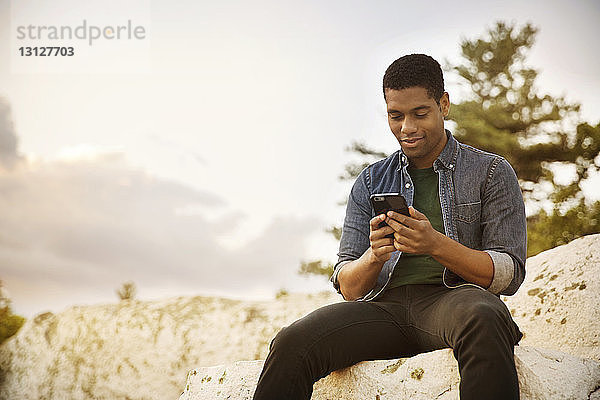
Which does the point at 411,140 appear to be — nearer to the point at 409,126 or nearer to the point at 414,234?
the point at 409,126

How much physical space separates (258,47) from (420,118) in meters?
4.43

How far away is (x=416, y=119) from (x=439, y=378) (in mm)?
822

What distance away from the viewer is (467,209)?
1.93m

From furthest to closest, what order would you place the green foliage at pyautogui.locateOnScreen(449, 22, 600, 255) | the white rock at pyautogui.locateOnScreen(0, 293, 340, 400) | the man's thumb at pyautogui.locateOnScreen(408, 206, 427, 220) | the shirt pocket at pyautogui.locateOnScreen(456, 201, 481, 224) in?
1. the green foliage at pyautogui.locateOnScreen(449, 22, 600, 255)
2. the white rock at pyautogui.locateOnScreen(0, 293, 340, 400)
3. the shirt pocket at pyautogui.locateOnScreen(456, 201, 481, 224)
4. the man's thumb at pyautogui.locateOnScreen(408, 206, 427, 220)

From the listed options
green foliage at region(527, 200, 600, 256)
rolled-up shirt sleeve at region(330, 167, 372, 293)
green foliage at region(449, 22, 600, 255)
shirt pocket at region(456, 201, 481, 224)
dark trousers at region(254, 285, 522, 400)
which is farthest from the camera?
green foliage at region(449, 22, 600, 255)

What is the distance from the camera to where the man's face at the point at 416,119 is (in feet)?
6.37

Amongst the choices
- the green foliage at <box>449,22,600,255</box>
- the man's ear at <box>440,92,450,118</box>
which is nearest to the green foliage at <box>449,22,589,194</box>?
the green foliage at <box>449,22,600,255</box>

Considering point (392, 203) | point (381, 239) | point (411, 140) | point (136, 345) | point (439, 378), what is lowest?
point (136, 345)

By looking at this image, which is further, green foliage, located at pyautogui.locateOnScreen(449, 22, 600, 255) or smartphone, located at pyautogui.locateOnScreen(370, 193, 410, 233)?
green foliage, located at pyautogui.locateOnScreen(449, 22, 600, 255)

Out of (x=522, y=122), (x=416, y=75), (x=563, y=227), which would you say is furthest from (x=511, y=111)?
(x=416, y=75)

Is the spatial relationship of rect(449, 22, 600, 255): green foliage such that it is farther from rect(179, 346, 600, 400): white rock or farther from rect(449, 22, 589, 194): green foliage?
rect(179, 346, 600, 400): white rock

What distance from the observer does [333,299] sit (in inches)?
154

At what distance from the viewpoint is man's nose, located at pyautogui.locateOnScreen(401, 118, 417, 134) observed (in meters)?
1.95

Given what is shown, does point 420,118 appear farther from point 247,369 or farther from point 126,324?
point 126,324
